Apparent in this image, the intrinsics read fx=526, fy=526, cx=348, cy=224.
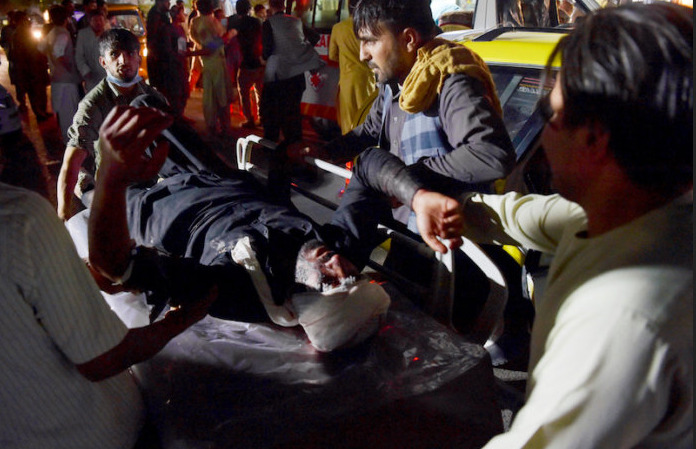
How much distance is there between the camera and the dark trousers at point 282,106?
6676 millimetres

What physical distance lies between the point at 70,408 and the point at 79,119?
2.38 meters

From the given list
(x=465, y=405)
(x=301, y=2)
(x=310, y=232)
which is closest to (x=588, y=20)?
(x=465, y=405)

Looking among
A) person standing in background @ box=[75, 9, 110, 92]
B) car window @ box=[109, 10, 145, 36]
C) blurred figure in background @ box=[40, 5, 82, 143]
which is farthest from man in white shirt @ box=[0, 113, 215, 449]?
car window @ box=[109, 10, 145, 36]

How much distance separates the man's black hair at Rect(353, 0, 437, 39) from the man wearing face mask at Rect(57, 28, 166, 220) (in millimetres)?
1699

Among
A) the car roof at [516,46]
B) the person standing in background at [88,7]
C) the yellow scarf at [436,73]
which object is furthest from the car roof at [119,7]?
the yellow scarf at [436,73]

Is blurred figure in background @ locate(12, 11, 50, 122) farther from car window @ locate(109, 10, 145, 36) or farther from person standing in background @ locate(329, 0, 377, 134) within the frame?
person standing in background @ locate(329, 0, 377, 134)

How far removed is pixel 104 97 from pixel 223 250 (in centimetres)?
176

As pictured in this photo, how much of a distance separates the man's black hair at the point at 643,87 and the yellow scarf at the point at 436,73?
1231 millimetres

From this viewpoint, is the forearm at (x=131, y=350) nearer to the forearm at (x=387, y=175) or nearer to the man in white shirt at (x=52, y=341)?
the man in white shirt at (x=52, y=341)

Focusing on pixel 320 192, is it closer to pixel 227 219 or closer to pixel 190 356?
pixel 227 219

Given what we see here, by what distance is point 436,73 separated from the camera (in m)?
2.13

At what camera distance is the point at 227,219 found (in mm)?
2463

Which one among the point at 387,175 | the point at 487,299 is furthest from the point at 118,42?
the point at 487,299

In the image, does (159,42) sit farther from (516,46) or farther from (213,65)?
(516,46)
